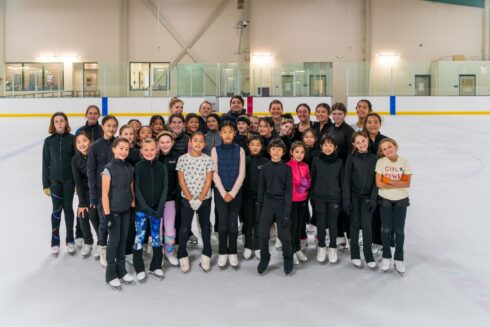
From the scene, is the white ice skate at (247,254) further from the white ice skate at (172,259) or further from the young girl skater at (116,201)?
the young girl skater at (116,201)

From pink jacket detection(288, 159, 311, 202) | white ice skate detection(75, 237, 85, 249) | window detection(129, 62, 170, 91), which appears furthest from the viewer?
window detection(129, 62, 170, 91)

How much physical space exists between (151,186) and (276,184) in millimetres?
1067

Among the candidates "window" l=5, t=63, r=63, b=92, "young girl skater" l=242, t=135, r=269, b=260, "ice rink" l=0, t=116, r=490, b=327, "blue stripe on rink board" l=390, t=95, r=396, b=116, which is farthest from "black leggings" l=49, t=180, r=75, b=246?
"blue stripe on rink board" l=390, t=95, r=396, b=116

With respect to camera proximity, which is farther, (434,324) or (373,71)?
(373,71)

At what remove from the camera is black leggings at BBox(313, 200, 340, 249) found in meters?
4.46

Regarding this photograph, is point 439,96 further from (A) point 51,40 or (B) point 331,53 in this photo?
(A) point 51,40

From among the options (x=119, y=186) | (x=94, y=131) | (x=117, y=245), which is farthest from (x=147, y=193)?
(x=94, y=131)

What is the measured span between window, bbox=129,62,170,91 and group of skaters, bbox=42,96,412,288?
20.7 metres

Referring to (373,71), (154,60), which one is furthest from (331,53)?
(154,60)

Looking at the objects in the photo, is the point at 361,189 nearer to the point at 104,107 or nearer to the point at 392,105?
the point at 104,107

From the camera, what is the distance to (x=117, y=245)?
400cm

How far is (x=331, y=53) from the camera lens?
2825 cm

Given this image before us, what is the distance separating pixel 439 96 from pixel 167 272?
23471 mm

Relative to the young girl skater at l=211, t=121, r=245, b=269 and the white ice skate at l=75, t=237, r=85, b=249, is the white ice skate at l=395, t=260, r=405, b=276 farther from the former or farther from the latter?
the white ice skate at l=75, t=237, r=85, b=249
